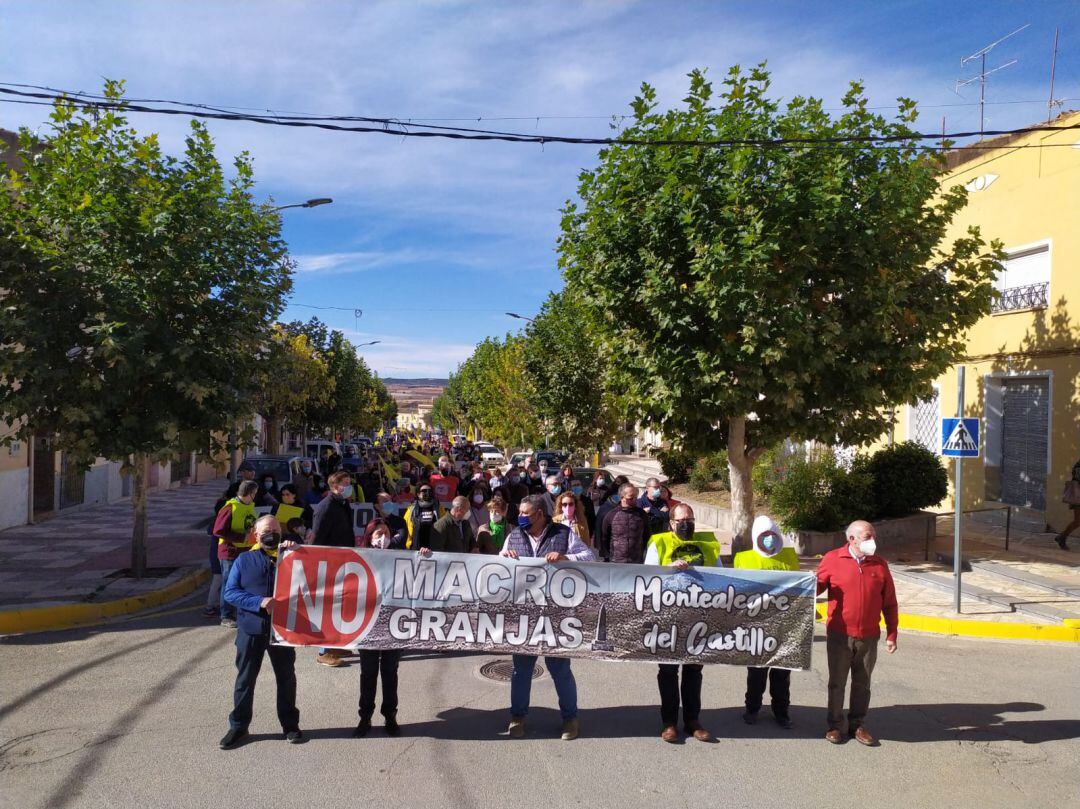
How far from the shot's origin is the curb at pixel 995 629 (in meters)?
9.15

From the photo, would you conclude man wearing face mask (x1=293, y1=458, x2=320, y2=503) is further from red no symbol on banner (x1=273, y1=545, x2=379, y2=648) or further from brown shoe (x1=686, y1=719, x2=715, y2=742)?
brown shoe (x1=686, y1=719, x2=715, y2=742)

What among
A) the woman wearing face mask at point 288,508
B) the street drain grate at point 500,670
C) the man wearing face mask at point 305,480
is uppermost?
the woman wearing face mask at point 288,508

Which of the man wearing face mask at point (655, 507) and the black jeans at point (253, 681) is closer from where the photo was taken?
the black jeans at point (253, 681)

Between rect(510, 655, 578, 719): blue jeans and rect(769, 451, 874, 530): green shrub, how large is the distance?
9.34 metres

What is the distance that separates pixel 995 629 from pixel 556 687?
619cm

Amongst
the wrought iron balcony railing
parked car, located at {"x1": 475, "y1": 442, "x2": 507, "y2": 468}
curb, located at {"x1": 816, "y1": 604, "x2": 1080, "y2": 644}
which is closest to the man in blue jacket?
curb, located at {"x1": 816, "y1": 604, "x2": 1080, "y2": 644}

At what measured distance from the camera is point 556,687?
5910 mm

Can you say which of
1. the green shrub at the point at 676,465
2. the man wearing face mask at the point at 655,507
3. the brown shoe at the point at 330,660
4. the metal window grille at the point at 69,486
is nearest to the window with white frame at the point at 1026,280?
the man wearing face mask at the point at 655,507

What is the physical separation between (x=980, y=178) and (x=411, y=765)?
1714cm

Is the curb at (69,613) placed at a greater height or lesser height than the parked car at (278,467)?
lesser

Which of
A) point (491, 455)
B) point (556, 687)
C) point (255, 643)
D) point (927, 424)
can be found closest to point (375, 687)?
point (255, 643)

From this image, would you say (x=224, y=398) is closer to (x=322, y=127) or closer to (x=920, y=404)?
(x=322, y=127)

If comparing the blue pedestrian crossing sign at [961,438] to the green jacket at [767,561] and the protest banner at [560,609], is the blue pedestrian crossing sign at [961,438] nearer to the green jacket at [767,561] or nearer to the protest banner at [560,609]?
the green jacket at [767,561]

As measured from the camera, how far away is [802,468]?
48.0 feet
